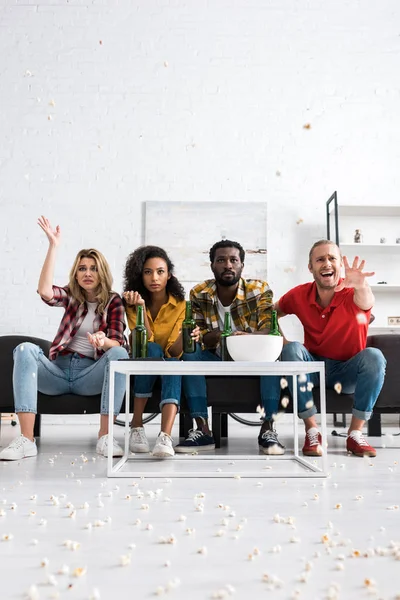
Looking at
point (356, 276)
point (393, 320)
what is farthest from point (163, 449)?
point (393, 320)

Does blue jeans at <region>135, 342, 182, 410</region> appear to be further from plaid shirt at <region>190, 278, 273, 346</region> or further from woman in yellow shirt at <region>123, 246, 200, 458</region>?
plaid shirt at <region>190, 278, 273, 346</region>

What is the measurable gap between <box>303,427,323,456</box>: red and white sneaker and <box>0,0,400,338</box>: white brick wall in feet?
8.00

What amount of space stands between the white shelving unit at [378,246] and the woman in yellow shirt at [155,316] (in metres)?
2.22

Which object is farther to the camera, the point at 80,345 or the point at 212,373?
the point at 80,345

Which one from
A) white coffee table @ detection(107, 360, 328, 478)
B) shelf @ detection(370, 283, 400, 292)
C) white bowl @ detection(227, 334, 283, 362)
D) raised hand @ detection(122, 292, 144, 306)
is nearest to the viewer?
white coffee table @ detection(107, 360, 328, 478)

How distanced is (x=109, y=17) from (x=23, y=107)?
1.00 m

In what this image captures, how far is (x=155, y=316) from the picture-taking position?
9.29 feet

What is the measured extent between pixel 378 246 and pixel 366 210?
29cm

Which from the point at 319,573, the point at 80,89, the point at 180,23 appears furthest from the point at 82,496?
the point at 180,23

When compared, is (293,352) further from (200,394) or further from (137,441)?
(137,441)

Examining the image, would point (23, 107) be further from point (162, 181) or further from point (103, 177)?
point (162, 181)

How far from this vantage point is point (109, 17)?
498cm

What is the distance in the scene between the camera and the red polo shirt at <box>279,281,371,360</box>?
102 inches

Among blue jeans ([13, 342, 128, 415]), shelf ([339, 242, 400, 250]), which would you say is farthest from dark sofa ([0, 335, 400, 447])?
shelf ([339, 242, 400, 250])
